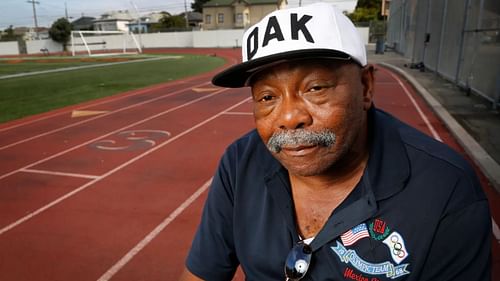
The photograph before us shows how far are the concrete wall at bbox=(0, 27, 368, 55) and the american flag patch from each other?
48548 mm

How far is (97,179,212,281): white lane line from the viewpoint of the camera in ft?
10.8

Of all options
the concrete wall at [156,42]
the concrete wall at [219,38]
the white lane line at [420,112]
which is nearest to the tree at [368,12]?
the concrete wall at [219,38]

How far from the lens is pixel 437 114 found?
837cm

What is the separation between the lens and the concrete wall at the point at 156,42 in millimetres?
49469

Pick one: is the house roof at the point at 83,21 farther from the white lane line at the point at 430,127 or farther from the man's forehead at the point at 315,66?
the man's forehead at the point at 315,66

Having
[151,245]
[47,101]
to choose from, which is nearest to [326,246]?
[151,245]

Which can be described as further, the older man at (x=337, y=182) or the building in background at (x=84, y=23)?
the building in background at (x=84, y=23)

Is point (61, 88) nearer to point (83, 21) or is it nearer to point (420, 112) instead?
point (420, 112)

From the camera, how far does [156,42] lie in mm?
55406

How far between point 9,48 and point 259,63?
6620cm

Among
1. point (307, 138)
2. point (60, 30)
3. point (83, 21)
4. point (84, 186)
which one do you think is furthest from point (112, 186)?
point (83, 21)

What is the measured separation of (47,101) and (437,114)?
34.7 ft

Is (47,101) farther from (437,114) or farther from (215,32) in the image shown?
(215,32)

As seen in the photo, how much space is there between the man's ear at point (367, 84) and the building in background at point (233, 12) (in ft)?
206
